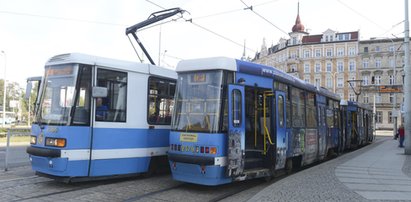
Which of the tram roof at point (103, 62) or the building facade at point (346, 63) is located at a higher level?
the building facade at point (346, 63)

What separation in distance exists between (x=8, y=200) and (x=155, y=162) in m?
4.14

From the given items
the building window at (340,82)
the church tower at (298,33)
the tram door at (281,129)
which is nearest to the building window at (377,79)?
the building window at (340,82)

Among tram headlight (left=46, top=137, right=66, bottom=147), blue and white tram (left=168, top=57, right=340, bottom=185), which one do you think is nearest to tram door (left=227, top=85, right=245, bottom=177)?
blue and white tram (left=168, top=57, right=340, bottom=185)

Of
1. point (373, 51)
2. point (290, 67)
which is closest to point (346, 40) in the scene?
point (373, 51)

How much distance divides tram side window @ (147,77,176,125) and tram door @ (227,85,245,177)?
2.77 meters

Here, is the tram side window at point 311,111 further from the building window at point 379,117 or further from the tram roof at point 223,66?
the building window at point 379,117

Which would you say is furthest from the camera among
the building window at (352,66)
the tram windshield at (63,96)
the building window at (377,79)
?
the building window at (352,66)

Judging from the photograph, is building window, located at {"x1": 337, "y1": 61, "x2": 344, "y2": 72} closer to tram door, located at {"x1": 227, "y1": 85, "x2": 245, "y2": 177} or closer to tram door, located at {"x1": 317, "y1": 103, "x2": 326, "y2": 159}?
tram door, located at {"x1": 317, "y1": 103, "x2": 326, "y2": 159}

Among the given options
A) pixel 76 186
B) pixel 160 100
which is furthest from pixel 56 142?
pixel 160 100

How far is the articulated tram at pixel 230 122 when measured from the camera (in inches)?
335

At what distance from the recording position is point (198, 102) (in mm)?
8836

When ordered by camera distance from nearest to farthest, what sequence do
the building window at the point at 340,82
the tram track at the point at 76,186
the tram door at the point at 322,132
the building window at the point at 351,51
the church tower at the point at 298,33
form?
the tram track at the point at 76,186
the tram door at the point at 322,132
the building window at the point at 351,51
the building window at the point at 340,82
the church tower at the point at 298,33

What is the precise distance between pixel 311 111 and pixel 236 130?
607 cm

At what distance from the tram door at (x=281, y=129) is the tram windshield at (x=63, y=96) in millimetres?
4972
